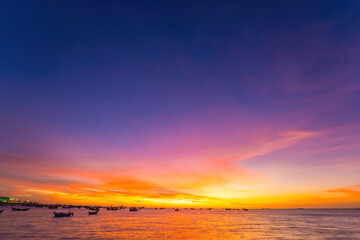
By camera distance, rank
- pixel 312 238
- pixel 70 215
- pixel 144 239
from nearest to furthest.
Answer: pixel 144 239, pixel 312 238, pixel 70 215

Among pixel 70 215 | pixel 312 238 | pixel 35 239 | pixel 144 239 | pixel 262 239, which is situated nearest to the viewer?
pixel 35 239

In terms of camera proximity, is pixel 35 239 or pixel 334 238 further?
pixel 334 238

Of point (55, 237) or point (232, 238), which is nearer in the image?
point (55, 237)

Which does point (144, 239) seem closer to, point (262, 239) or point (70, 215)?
point (262, 239)

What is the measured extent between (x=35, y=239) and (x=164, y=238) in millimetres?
18516

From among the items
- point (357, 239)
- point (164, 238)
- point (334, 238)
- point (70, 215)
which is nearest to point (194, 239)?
point (164, 238)

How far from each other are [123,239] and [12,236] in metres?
16.3

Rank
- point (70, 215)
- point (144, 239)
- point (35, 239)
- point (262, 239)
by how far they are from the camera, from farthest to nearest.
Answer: point (70, 215)
point (262, 239)
point (144, 239)
point (35, 239)

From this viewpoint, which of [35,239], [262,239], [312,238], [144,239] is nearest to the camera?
Result: [35,239]

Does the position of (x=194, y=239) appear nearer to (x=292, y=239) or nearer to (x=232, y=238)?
(x=232, y=238)

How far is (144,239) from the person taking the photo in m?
34.9

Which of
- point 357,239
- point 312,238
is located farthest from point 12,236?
point 357,239

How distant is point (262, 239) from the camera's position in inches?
1471

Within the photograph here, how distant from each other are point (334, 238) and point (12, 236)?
52145 millimetres
